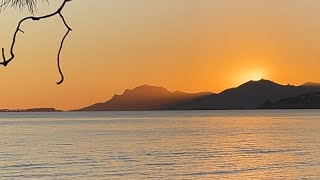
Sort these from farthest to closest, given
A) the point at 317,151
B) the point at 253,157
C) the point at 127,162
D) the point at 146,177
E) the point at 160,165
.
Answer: the point at 317,151
the point at 253,157
the point at 127,162
the point at 160,165
the point at 146,177

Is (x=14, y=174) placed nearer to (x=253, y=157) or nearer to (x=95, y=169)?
(x=95, y=169)

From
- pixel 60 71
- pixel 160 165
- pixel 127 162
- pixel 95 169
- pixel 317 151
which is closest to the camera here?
pixel 60 71

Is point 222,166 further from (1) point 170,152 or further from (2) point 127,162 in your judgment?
(1) point 170,152

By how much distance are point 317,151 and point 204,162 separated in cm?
1362

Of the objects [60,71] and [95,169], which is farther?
[95,169]

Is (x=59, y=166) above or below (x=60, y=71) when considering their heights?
below

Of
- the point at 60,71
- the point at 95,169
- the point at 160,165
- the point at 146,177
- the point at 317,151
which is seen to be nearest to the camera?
the point at 60,71

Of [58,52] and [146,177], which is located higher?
[58,52]

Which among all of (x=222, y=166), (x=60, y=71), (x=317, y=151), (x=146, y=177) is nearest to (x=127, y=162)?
(x=222, y=166)

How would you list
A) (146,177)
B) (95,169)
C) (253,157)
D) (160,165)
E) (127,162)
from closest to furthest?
(146,177)
(95,169)
(160,165)
(127,162)
(253,157)

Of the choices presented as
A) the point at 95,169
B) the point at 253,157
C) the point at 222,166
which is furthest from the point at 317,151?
the point at 95,169

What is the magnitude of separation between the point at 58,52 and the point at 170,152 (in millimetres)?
53302

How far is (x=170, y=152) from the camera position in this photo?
5506 cm

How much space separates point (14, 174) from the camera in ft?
123
